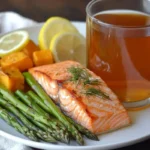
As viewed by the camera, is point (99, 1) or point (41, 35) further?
point (41, 35)

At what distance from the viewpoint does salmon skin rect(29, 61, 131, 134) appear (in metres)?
1.38

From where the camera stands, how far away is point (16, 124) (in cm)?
142

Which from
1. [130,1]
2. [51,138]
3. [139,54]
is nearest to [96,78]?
[139,54]

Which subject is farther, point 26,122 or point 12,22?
point 12,22

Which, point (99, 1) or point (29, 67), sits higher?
point (99, 1)

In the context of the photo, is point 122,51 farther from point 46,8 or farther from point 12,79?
point 46,8

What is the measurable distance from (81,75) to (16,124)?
0.24m

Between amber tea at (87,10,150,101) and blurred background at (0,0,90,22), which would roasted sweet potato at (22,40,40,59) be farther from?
blurred background at (0,0,90,22)

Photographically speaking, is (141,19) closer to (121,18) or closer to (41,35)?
(121,18)

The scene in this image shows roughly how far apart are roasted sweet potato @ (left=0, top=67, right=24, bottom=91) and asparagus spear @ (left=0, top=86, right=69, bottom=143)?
0.09 ft

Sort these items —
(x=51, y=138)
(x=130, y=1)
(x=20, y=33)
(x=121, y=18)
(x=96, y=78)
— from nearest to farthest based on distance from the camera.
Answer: (x=51, y=138) < (x=96, y=78) < (x=121, y=18) < (x=130, y=1) < (x=20, y=33)

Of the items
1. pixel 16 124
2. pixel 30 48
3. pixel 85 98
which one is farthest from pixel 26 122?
pixel 30 48

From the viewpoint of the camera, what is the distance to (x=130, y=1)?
1.72 m

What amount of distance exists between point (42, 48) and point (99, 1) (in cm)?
29
